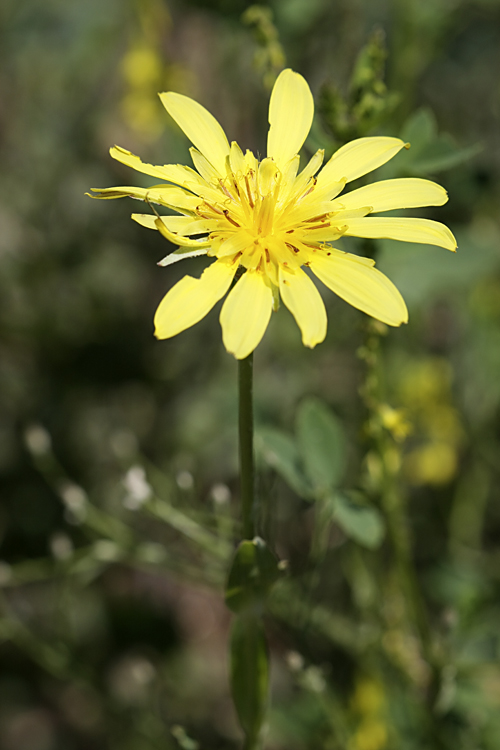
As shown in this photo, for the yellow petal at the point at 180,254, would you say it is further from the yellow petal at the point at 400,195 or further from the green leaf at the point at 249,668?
the green leaf at the point at 249,668

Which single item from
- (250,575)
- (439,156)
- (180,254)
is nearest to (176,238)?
(180,254)

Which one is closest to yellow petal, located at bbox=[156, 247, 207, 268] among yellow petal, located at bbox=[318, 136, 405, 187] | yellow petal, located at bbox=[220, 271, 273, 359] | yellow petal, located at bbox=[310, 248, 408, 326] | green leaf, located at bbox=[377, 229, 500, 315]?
yellow petal, located at bbox=[220, 271, 273, 359]

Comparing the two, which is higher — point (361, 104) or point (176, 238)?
point (361, 104)

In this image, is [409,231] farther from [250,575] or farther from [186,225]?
[250,575]

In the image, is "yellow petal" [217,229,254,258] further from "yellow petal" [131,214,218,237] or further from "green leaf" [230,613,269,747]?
"green leaf" [230,613,269,747]

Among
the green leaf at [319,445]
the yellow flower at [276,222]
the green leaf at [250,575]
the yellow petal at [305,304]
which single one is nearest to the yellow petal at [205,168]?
the yellow flower at [276,222]
